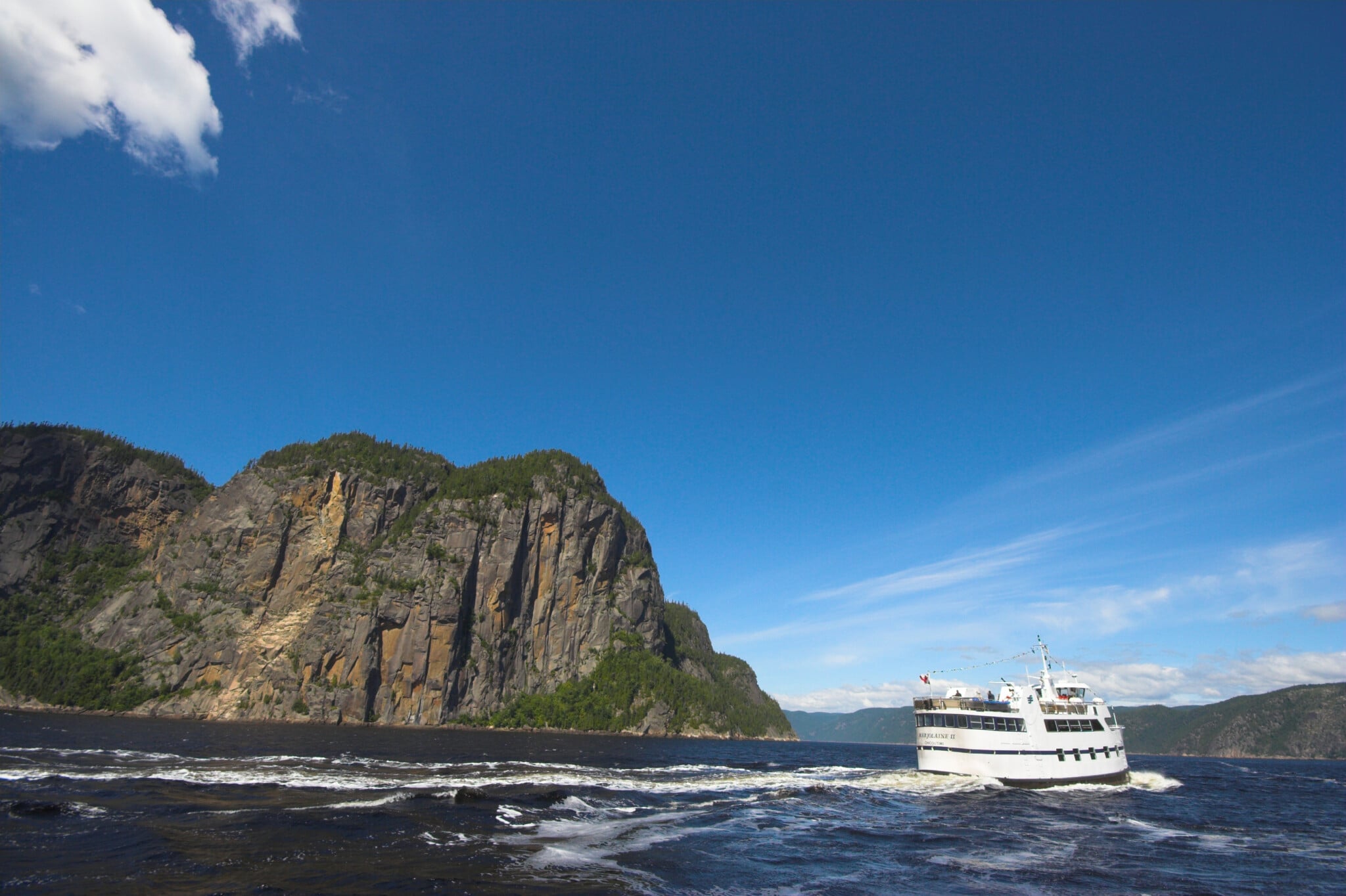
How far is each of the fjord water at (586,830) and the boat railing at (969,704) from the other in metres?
7.38

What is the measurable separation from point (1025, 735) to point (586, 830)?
52471 mm

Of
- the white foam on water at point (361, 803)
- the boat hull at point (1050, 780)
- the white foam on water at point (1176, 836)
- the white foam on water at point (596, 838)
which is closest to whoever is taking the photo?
the white foam on water at point (596, 838)

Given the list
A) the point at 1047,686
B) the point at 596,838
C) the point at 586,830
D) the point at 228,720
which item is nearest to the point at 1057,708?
the point at 1047,686

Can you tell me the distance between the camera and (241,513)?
18912 cm

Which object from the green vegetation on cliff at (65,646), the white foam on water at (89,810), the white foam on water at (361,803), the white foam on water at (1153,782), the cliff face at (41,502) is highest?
the cliff face at (41,502)

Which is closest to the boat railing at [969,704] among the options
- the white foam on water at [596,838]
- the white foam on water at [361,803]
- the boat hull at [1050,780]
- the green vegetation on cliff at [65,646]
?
the boat hull at [1050,780]

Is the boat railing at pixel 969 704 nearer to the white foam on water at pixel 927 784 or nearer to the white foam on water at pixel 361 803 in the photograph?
the white foam on water at pixel 927 784

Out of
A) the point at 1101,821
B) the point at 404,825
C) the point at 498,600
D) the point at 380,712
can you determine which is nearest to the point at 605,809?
the point at 404,825

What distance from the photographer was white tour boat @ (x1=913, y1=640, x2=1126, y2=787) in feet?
219

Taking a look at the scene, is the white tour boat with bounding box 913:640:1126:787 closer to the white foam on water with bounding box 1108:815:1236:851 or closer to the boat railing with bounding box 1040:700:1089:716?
the boat railing with bounding box 1040:700:1089:716

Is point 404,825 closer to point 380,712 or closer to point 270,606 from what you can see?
point 380,712

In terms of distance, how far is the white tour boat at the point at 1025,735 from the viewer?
66750 millimetres

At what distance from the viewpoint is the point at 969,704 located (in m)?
71.6

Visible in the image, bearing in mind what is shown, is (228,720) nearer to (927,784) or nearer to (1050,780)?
(927,784)
